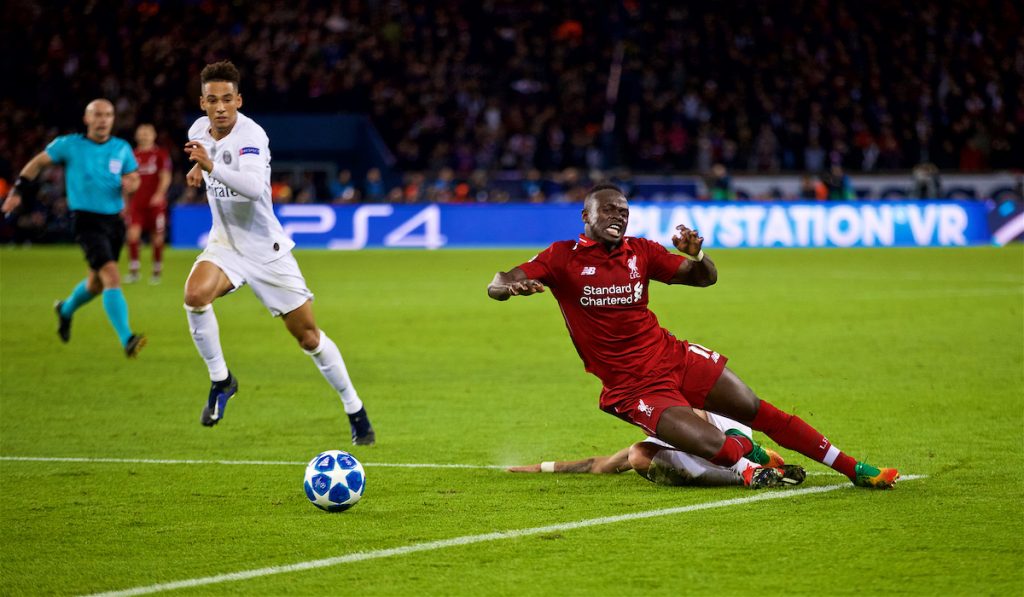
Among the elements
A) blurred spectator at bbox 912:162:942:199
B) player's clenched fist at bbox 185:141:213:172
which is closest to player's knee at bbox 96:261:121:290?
player's clenched fist at bbox 185:141:213:172

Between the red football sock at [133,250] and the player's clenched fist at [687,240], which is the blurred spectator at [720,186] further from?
the player's clenched fist at [687,240]

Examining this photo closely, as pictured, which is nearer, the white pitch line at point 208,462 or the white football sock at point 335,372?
the white pitch line at point 208,462

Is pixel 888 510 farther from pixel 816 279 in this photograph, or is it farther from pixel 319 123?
pixel 319 123

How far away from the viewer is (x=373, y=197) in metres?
35.0

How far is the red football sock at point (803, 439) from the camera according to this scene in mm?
6934

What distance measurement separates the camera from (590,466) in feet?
24.8

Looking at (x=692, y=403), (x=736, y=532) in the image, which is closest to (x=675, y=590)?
(x=736, y=532)

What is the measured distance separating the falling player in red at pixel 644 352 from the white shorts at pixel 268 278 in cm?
209

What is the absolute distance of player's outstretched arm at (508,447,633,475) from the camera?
7.46 metres

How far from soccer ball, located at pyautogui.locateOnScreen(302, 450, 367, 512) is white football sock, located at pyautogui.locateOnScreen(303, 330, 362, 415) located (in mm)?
1875

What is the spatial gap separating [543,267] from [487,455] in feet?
5.37

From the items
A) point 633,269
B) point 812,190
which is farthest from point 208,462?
point 812,190

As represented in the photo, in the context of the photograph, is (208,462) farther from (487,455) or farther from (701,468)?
(701,468)

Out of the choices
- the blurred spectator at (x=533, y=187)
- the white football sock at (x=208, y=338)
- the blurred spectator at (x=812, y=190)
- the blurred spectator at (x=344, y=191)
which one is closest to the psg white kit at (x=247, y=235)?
the white football sock at (x=208, y=338)
